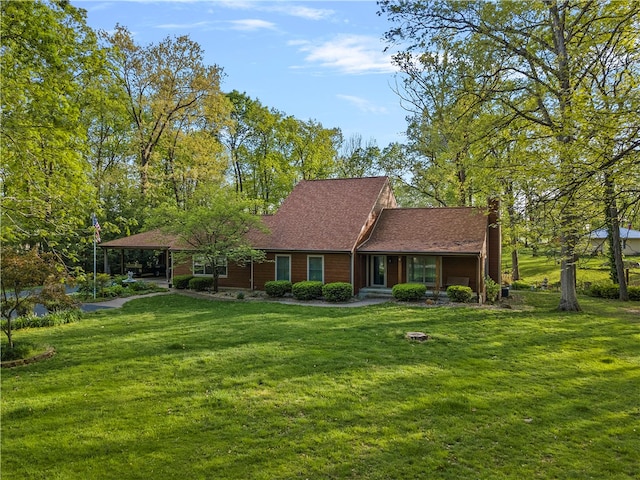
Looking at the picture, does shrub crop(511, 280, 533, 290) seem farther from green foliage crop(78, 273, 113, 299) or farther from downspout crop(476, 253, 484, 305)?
green foliage crop(78, 273, 113, 299)

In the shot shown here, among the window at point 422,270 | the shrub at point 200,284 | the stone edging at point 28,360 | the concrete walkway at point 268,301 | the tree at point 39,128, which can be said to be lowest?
the stone edging at point 28,360

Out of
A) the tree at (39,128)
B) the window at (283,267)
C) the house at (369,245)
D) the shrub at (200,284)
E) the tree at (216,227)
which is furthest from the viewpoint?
the shrub at (200,284)

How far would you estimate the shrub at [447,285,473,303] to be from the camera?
16.5 metres

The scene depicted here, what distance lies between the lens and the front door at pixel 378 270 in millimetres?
19297

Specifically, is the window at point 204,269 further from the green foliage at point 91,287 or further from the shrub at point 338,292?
the shrub at point 338,292

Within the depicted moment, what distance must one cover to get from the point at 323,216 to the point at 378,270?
160 inches

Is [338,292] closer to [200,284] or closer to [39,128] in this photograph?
[200,284]

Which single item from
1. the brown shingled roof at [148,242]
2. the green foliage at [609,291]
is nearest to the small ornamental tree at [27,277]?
the brown shingled roof at [148,242]

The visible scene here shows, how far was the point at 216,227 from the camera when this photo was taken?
18.5 m

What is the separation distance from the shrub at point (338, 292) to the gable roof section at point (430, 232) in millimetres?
2130

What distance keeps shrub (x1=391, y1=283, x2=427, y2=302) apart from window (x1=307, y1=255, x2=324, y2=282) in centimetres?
363

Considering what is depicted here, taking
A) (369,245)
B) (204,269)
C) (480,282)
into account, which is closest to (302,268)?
(369,245)

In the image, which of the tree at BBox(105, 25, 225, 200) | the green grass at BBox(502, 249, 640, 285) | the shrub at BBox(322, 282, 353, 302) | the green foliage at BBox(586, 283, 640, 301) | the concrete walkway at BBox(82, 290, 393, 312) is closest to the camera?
the concrete walkway at BBox(82, 290, 393, 312)

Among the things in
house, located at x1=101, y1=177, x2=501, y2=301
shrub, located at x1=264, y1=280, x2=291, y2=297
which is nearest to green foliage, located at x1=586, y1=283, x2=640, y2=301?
house, located at x1=101, y1=177, x2=501, y2=301
